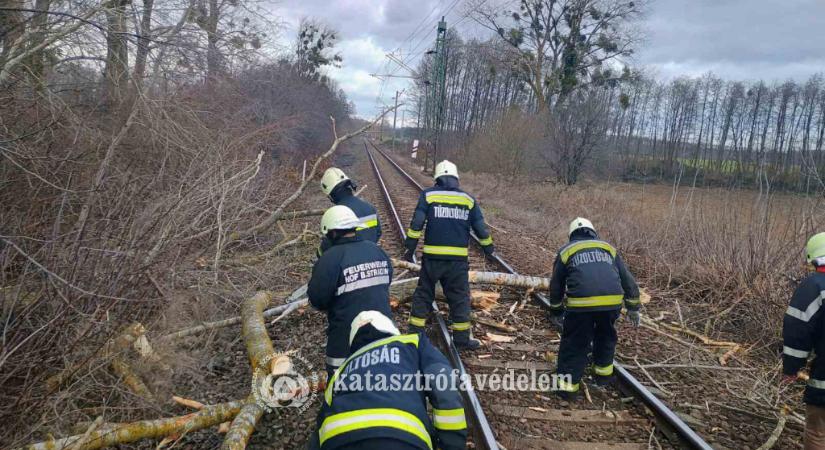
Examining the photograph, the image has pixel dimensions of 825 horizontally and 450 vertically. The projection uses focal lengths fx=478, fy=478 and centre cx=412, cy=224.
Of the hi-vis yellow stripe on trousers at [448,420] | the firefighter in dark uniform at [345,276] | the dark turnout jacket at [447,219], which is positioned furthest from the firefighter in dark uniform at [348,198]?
the hi-vis yellow stripe on trousers at [448,420]

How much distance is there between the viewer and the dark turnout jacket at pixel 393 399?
196 centimetres

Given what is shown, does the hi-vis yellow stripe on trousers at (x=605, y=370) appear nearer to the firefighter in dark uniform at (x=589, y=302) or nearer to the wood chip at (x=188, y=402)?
the firefighter in dark uniform at (x=589, y=302)

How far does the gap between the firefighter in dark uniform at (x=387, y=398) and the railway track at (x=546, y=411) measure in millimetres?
1396

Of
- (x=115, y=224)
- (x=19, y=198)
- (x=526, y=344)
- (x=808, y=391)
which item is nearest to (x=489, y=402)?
(x=526, y=344)

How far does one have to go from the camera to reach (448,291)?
5316 millimetres

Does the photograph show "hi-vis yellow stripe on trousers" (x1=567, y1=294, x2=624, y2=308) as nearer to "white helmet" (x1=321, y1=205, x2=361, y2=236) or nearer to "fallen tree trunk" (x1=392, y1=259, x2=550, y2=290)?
"white helmet" (x1=321, y1=205, x2=361, y2=236)

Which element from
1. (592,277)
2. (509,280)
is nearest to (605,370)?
(592,277)

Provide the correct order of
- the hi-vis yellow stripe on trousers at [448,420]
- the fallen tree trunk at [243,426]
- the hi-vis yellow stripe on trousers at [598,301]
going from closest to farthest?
the hi-vis yellow stripe on trousers at [448,420] < the fallen tree trunk at [243,426] < the hi-vis yellow stripe on trousers at [598,301]

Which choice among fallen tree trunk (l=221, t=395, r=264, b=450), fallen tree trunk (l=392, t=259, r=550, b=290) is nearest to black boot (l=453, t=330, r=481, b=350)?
fallen tree trunk (l=392, t=259, r=550, b=290)

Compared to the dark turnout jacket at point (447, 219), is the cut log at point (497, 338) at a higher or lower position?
lower

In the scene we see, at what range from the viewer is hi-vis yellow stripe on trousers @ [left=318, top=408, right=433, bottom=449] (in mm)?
1954

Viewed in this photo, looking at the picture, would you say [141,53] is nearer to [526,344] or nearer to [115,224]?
[115,224]

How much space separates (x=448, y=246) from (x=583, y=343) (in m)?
1.68

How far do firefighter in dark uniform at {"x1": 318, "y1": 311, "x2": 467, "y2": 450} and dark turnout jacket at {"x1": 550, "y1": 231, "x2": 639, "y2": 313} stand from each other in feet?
7.91
